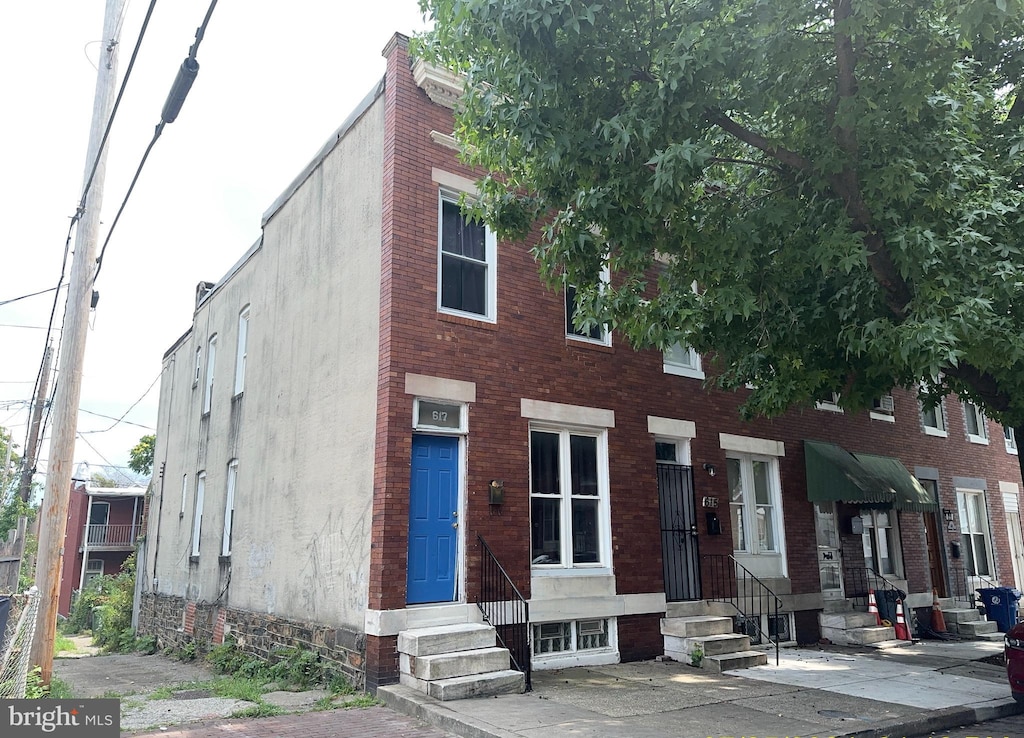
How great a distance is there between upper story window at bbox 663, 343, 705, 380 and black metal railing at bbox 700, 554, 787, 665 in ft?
10.0

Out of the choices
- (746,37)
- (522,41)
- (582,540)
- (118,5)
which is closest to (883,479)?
(582,540)

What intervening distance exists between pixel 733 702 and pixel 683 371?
19.6 ft

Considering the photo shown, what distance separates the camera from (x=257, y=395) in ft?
46.0

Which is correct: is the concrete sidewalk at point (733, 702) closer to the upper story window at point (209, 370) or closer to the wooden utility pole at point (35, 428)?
the upper story window at point (209, 370)

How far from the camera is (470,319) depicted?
10.5 m

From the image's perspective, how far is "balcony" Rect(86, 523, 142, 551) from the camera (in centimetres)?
3662

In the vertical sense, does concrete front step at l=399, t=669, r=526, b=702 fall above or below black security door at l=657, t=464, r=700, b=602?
below

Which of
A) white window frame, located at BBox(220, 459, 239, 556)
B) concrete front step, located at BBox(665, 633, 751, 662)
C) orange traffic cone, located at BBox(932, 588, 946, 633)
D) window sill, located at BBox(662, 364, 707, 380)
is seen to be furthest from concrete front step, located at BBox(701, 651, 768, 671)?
white window frame, located at BBox(220, 459, 239, 556)

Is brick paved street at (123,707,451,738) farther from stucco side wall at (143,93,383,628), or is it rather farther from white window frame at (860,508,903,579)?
white window frame at (860,508,903,579)

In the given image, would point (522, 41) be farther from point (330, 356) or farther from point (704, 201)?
point (330, 356)

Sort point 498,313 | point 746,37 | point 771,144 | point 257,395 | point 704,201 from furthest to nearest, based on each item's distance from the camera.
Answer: point 257,395 → point 498,313 → point 704,201 → point 771,144 → point 746,37

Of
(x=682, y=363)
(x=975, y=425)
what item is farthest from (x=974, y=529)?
(x=682, y=363)

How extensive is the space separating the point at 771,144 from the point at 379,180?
5257 millimetres

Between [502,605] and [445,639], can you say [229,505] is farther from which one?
[445,639]
